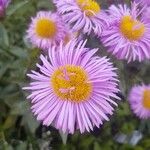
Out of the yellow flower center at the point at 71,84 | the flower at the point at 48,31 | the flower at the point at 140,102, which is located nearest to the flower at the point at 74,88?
the yellow flower center at the point at 71,84

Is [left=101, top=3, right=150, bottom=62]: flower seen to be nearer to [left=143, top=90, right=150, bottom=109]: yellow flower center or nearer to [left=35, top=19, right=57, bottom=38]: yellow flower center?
[left=35, top=19, right=57, bottom=38]: yellow flower center

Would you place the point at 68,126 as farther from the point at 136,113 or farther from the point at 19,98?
the point at 136,113

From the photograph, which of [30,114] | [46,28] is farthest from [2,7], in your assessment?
[30,114]

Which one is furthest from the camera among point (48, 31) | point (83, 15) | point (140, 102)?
point (140, 102)

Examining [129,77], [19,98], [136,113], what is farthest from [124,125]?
[19,98]

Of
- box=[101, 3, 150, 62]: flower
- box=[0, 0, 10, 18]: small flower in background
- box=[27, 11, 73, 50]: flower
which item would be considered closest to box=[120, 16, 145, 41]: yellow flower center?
box=[101, 3, 150, 62]: flower

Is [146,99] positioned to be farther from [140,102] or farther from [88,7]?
[88,7]
